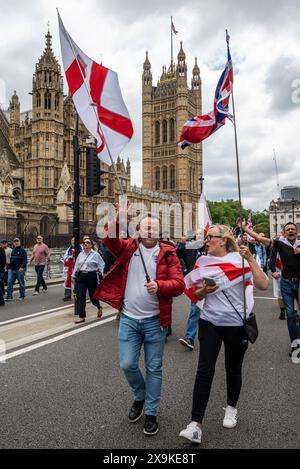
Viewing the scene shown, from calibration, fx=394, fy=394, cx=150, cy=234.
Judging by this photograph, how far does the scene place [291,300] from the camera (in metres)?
6.20

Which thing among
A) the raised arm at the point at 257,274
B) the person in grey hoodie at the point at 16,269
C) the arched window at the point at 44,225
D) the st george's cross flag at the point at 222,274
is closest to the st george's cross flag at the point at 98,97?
A: the st george's cross flag at the point at 222,274

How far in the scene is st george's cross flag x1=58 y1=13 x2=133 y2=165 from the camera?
507 centimetres

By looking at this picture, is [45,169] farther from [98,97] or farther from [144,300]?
[144,300]

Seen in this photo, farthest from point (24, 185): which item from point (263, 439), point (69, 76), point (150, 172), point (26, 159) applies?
point (150, 172)

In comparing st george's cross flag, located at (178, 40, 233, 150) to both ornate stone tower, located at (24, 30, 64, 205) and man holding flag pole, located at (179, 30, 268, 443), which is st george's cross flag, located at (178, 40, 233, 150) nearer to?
man holding flag pole, located at (179, 30, 268, 443)

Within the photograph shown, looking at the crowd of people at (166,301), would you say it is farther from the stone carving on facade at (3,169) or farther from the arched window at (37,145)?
the arched window at (37,145)

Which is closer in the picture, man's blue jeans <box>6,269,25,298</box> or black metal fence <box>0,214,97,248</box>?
man's blue jeans <box>6,269,25,298</box>

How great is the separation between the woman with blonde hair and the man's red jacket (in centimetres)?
23

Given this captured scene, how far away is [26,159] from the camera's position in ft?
155

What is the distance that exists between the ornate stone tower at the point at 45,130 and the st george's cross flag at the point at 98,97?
135 feet

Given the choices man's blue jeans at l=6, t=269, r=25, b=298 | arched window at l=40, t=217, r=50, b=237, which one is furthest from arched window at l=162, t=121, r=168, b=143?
man's blue jeans at l=6, t=269, r=25, b=298

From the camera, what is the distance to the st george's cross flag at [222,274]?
3.66 m
